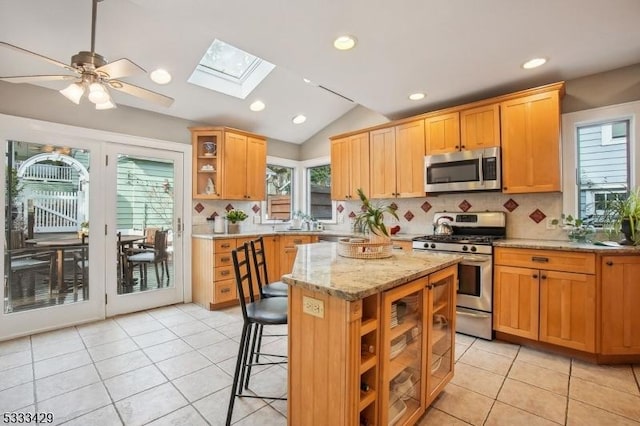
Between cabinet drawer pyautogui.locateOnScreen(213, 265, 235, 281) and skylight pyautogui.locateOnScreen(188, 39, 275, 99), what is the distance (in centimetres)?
223

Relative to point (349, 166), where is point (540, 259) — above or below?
below

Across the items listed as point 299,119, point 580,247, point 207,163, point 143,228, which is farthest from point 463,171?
point 143,228

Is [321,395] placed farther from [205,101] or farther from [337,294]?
[205,101]

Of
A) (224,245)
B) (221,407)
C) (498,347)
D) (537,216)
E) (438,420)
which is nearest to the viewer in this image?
(438,420)

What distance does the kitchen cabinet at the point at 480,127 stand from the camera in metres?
3.16

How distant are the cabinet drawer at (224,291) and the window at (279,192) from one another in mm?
1506

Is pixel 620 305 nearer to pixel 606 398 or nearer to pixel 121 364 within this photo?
pixel 606 398

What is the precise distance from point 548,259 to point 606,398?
40.7 inches

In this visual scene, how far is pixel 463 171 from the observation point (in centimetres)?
333

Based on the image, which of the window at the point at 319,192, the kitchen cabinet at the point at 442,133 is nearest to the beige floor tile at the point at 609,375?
the kitchen cabinet at the point at 442,133

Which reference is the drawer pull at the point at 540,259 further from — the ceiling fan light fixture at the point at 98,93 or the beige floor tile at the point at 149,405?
the ceiling fan light fixture at the point at 98,93

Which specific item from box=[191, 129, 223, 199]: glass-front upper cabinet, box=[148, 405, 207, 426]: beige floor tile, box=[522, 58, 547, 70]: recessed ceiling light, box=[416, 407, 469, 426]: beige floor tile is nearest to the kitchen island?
box=[416, 407, 469, 426]: beige floor tile

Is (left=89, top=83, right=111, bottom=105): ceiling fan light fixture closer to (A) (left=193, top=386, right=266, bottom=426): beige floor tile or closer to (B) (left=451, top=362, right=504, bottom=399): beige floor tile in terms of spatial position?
(A) (left=193, top=386, right=266, bottom=426): beige floor tile

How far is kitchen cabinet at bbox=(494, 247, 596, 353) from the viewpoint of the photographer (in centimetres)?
247
